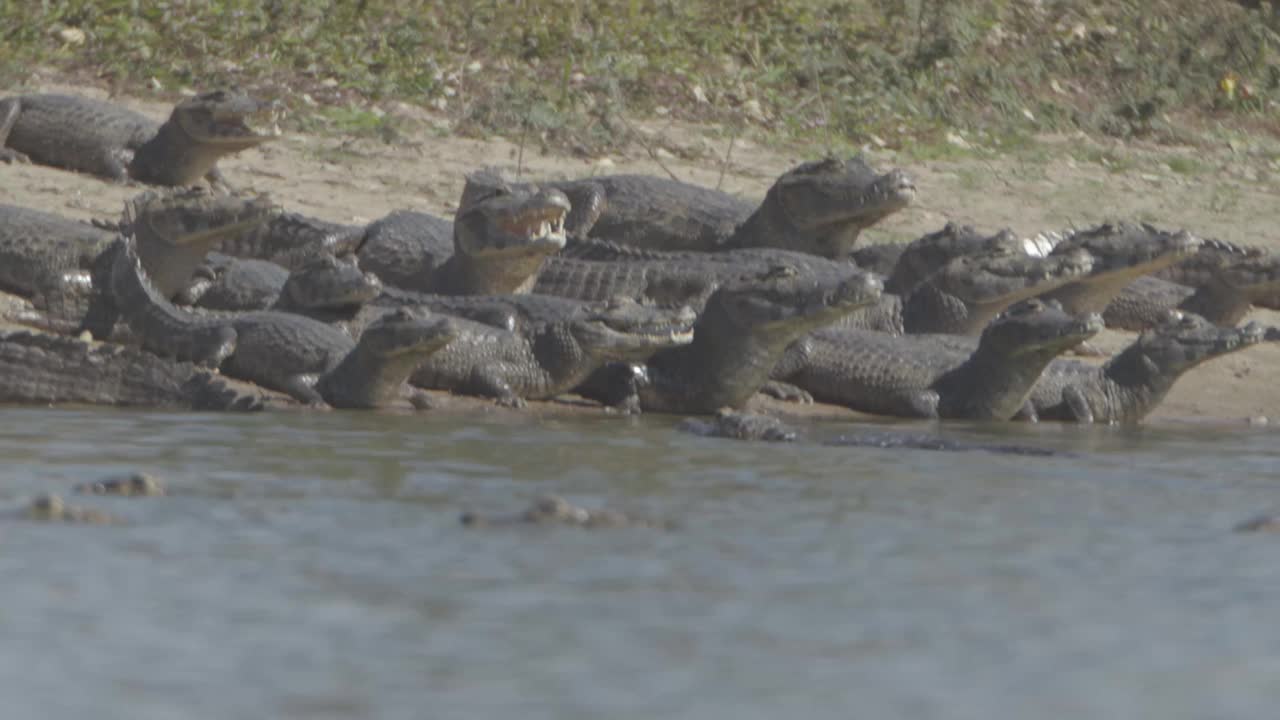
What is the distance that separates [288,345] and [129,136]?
414 centimetres

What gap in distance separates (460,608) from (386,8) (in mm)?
9956

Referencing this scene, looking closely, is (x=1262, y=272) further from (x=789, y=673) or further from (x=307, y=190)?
(x=789, y=673)

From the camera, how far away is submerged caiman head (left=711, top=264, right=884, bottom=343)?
8.35m

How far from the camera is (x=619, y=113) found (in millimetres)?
13031

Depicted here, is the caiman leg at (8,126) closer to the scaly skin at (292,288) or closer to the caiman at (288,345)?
the scaly skin at (292,288)

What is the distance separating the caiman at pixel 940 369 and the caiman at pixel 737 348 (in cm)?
29

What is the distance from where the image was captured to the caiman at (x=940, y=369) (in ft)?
28.8

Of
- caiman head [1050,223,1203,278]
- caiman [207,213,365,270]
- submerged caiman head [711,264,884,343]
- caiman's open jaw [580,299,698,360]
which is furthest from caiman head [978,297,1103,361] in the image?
caiman [207,213,365,270]

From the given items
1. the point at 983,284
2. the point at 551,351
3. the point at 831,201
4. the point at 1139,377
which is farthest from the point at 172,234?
the point at 1139,377

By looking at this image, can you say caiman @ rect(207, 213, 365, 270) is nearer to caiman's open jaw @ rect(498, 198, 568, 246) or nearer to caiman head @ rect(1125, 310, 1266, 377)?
caiman's open jaw @ rect(498, 198, 568, 246)

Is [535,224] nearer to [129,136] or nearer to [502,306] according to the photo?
[502,306]

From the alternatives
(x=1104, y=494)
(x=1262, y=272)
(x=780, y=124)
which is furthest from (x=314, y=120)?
(x=1104, y=494)

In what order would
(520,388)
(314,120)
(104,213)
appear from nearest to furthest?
(520,388), (104,213), (314,120)

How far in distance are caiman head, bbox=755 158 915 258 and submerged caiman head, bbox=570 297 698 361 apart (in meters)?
2.36
